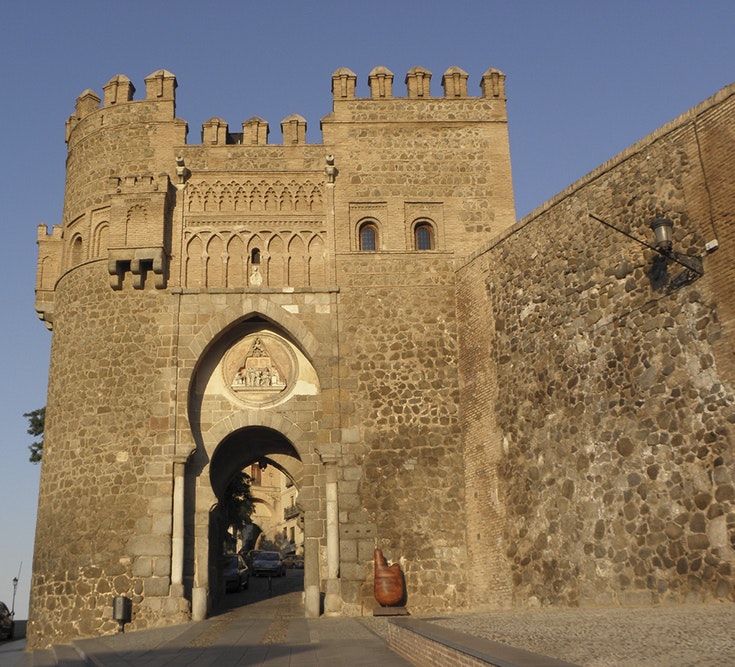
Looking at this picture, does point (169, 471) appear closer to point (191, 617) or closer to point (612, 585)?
point (191, 617)

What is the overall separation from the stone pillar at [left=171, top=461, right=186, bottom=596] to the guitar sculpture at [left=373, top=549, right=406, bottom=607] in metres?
3.08

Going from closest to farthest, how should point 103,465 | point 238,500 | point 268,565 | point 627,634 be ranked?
1. point 627,634
2. point 103,465
3. point 238,500
4. point 268,565

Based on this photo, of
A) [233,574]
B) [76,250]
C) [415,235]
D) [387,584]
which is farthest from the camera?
[233,574]

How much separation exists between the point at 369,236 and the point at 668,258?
670cm

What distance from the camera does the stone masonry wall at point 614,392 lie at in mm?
9133

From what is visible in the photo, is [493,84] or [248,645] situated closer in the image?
[248,645]

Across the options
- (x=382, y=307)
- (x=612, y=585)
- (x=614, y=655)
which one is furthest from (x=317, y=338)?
(x=614, y=655)

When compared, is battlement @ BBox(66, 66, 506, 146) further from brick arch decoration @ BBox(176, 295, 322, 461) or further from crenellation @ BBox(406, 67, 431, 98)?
brick arch decoration @ BBox(176, 295, 322, 461)

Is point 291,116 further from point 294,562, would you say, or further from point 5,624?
point 294,562

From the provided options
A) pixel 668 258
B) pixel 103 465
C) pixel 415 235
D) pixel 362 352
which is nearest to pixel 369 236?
pixel 415 235

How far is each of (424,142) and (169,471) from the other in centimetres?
760

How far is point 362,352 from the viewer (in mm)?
A: 14602

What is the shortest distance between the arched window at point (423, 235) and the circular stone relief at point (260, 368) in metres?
3.09

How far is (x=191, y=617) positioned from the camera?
1323cm
